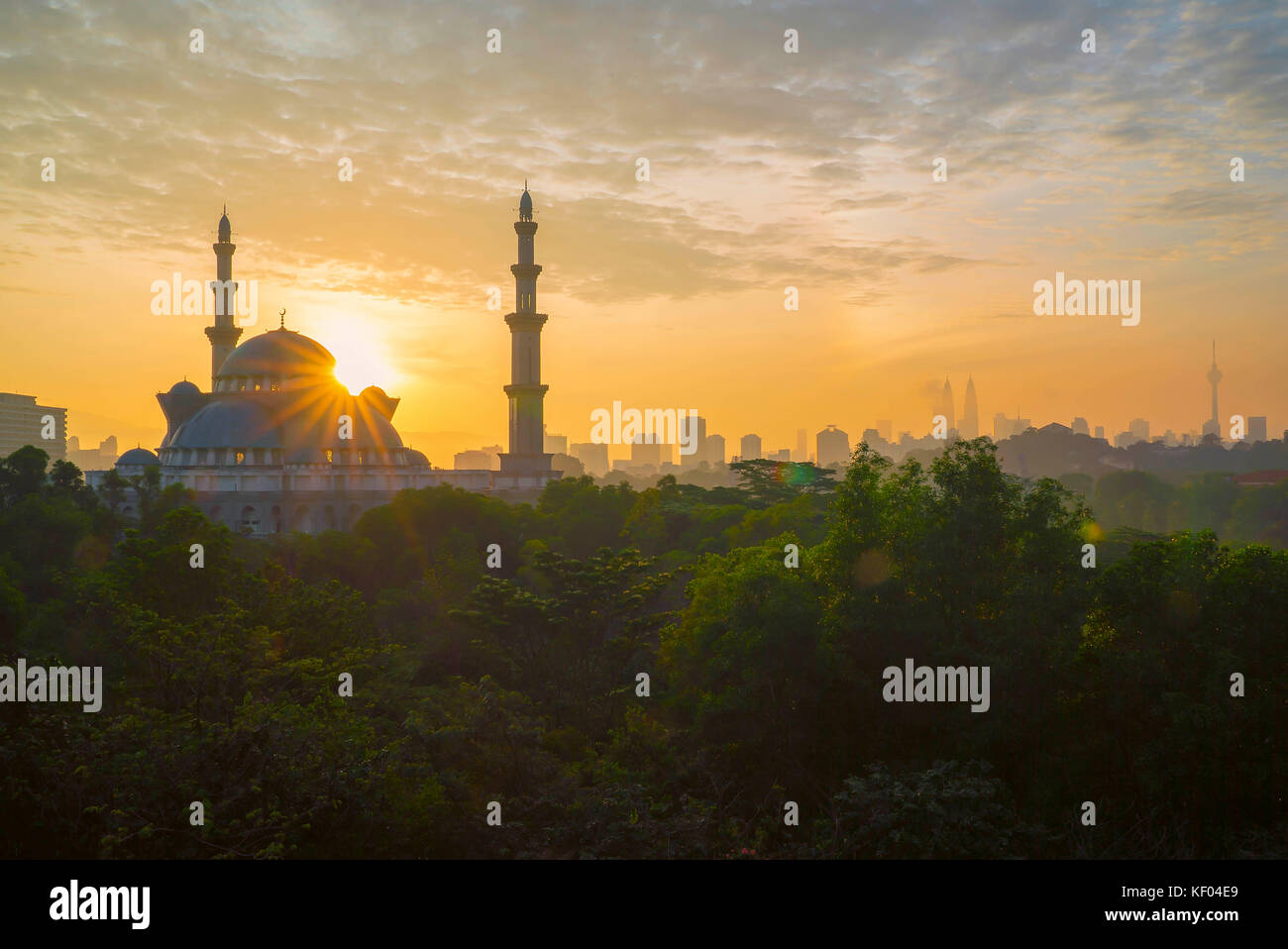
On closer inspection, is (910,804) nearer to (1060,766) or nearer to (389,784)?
(1060,766)

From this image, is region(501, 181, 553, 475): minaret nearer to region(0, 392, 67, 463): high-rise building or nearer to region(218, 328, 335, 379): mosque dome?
region(218, 328, 335, 379): mosque dome

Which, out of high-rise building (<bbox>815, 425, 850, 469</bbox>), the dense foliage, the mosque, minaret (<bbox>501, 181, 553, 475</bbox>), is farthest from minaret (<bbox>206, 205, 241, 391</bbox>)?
high-rise building (<bbox>815, 425, 850, 469</bbox>)

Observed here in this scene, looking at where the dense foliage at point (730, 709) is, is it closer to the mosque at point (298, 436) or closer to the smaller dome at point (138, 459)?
the mosque at point (298, 436)

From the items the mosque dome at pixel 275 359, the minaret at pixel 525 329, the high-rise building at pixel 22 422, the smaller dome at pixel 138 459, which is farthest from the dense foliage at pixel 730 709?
the high-rise building at pixel 22 422

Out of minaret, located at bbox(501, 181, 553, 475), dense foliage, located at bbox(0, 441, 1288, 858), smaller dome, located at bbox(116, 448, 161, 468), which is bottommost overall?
dense foliage, located at bbox(0, 441, 1288, 858)
